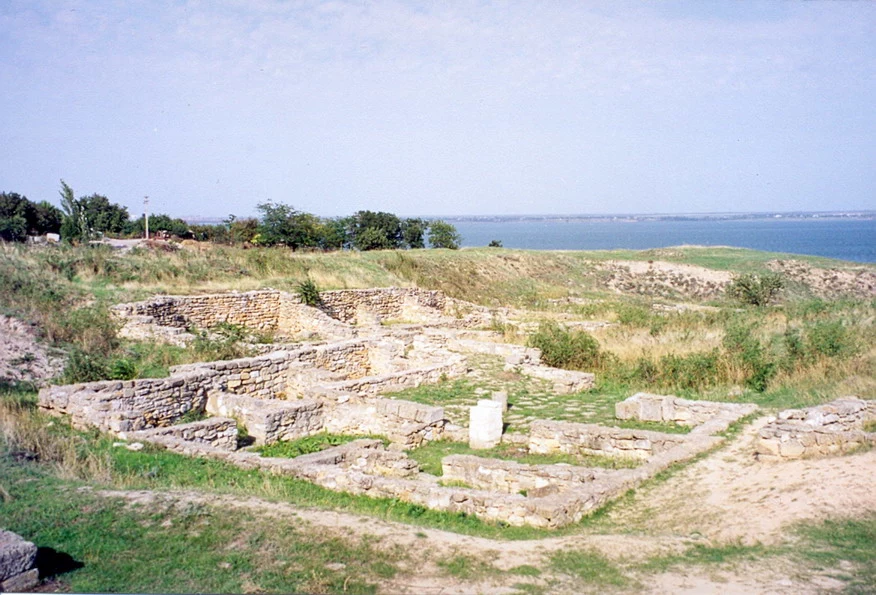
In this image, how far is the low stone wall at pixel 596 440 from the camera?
9.42 m

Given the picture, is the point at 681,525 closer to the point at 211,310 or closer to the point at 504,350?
the point at 504,350

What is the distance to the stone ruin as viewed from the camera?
7.83 m

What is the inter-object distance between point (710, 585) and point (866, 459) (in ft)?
12.5

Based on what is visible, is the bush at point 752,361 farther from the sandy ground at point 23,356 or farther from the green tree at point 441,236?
the green tree at point 441,236

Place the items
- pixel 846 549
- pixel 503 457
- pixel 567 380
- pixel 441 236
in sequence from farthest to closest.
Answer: pixel 441 236 < pixel 567 380 < pixel 503 457 < pixel 846 549

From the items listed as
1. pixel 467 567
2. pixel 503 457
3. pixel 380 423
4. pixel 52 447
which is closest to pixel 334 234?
pixel 380 423

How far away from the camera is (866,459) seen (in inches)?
296

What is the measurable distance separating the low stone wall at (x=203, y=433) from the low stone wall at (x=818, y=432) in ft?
25.3

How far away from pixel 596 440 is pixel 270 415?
522 centimetres

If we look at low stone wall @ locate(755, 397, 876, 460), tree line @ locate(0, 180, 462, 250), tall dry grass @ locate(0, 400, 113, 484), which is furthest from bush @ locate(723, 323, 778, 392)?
tree line @ locate(0, 180, 462, 250)

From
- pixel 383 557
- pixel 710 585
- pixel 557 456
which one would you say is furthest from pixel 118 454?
pixel 710 585

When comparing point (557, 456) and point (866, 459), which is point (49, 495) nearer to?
point (557, 456)

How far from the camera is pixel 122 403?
399 inches

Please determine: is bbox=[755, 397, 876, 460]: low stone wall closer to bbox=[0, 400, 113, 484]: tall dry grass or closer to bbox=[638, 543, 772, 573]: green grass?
bbox=[638, 543, 772, 573]: green grass
